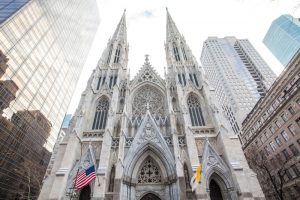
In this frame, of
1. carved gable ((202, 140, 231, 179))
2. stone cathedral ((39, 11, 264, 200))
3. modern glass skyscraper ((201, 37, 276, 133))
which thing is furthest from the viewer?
modern glass skyscraper ((201, 37, 276, 133))

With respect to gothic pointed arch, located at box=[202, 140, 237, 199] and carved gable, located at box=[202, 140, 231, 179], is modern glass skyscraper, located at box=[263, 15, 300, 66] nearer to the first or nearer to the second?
carved gable, located at box=[202, 140, 231, 179]

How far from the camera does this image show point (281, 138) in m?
25.8

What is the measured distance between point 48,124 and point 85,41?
32.3m

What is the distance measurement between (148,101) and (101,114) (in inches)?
266

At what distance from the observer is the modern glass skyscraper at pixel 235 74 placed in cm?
4947

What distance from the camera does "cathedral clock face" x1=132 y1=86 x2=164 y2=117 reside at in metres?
23.1

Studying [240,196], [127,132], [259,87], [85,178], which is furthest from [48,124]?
[259,87]

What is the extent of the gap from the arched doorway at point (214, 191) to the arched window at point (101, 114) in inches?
542


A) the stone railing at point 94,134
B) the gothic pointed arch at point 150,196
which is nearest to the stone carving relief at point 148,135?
the stone railing at point 94,134

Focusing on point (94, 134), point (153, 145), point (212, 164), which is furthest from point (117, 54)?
point (212, 164)

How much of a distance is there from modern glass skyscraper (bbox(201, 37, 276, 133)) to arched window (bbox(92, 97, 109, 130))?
1491 inches

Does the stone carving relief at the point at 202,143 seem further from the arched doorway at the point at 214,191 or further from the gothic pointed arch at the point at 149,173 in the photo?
the gothic pointed arch at the point at 149,173

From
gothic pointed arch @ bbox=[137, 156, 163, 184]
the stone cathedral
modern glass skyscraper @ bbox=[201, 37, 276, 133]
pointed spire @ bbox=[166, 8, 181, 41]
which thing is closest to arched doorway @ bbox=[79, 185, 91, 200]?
the stone cathedral

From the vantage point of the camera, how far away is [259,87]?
2159 inches
